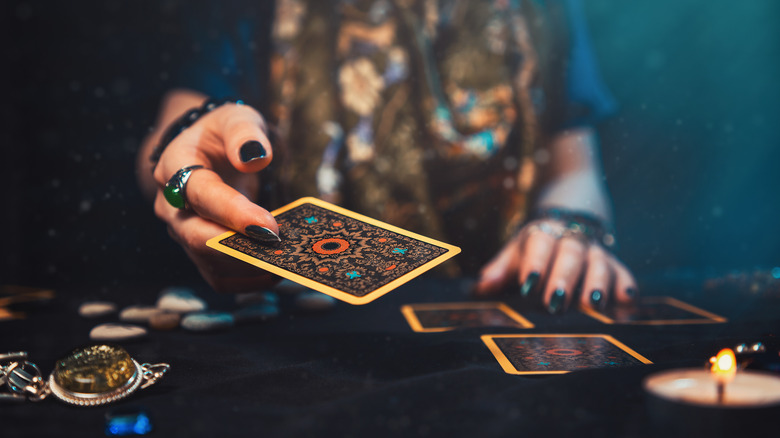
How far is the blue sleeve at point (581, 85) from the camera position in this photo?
1.68 m

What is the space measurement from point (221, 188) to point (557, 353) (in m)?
0.60

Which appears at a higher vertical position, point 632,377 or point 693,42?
point 693,42

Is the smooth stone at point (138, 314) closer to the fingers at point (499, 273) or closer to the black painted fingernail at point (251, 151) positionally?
the black painted fingernail at point (251, 151)

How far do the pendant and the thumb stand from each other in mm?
336

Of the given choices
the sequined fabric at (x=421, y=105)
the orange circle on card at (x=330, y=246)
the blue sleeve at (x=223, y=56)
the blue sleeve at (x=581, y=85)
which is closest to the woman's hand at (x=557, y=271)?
the sequined fabric at (x=421, y=105)

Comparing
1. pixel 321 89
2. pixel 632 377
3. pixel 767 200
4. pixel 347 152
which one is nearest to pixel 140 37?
pixel 321 89

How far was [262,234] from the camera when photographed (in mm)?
836

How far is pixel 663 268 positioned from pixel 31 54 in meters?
2.25

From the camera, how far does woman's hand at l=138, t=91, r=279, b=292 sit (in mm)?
851

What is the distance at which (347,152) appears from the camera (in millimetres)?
1652

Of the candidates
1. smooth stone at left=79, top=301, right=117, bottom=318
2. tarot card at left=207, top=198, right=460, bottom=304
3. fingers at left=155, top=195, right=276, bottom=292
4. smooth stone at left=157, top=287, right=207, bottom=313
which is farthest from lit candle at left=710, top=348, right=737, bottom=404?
smooth stone at left=79, top=301, right=117, bottom=318

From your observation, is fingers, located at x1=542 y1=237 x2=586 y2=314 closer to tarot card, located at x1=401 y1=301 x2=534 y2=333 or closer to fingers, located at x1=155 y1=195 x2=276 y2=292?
tarot card, located at x1=401 y1=301 x2=534 y2=333

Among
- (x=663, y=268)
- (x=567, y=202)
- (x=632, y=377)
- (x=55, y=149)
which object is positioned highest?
(x=663, y=268)

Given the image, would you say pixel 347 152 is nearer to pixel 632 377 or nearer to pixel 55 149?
pixel 55 149
